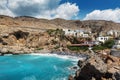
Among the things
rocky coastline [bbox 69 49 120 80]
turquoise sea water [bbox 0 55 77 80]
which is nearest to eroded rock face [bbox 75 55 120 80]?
rocky coastline [bbox 69 49 120 80]

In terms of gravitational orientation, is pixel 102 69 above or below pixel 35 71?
above

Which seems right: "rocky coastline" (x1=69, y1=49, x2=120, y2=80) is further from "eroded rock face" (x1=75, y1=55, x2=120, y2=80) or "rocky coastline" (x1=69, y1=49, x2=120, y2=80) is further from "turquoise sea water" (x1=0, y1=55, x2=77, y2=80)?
"turquoise sea water" (x1=0, y1=55, x2=77, y2=80)

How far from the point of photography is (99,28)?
19762 cm

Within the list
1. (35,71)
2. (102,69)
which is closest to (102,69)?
(102,69)

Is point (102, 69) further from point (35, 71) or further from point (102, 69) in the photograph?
point (35, 71)

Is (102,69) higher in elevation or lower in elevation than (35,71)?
higher

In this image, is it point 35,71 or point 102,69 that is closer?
point 102,69

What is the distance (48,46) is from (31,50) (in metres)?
10.5

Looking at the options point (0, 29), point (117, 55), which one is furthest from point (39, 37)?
point (117, 55)

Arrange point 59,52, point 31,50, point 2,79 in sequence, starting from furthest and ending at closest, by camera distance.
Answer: point 31,50, point 59,52, point 2,79

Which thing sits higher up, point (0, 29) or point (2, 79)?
point (0, 29)

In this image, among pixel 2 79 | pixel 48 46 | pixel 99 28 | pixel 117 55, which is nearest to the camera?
pixel 117 55

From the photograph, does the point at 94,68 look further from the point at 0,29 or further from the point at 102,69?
the point at 0,29

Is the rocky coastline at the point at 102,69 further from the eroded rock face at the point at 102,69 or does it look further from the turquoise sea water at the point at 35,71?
the turquoise sea water at the point at 35,71
